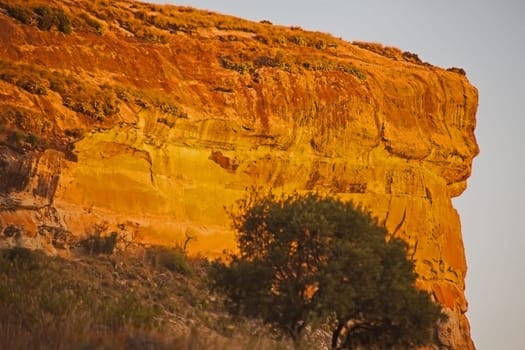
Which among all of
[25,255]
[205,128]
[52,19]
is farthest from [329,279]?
[52,19]

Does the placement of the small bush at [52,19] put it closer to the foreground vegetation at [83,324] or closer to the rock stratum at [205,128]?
the rock stratum at [205,128]

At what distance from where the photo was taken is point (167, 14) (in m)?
38.6

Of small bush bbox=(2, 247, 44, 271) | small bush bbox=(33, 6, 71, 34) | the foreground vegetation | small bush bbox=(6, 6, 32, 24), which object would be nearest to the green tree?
the foreground vegetation

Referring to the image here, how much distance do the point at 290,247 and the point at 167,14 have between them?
23089 millimetres

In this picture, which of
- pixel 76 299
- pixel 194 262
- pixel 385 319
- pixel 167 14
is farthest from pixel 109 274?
pixel 167 14

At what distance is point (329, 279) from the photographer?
55.1 feet

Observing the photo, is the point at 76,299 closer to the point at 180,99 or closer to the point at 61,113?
the point at 61,113

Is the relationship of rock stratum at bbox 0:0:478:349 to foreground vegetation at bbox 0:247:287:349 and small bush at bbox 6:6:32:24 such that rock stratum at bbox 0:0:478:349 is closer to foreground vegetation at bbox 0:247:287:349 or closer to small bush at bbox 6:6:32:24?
small bush at bbox 6:6:32:24

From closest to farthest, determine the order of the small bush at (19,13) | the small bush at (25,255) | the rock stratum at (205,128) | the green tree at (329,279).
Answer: the green tree at (329,279)
the small bush at (25,255)
the rock stratum at (205,128)
the small bush at (19,13)

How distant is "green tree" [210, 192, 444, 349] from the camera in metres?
17.2

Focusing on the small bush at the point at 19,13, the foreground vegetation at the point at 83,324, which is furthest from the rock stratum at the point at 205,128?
the foreground vegetation at the point at 83,324

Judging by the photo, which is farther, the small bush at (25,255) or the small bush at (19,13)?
the small bush at (19,13)

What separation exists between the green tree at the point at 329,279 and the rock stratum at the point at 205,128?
10.1m

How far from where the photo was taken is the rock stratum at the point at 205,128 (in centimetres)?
2848
